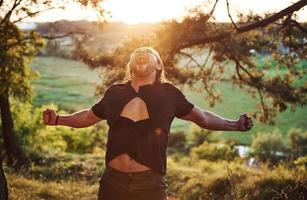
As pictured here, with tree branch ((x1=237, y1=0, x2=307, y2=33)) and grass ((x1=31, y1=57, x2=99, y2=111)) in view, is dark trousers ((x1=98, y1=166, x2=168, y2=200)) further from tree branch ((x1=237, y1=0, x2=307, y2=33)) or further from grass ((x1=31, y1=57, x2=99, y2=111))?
grass ((x1=31, y1=57, x2=99, y2=111))

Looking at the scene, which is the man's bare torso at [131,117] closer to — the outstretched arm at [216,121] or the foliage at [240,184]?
the outstretched arm at [216,121]

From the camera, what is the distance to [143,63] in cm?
398

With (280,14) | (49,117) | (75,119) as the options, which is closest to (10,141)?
(280,14)

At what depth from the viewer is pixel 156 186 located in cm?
383

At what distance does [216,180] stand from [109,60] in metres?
3.43

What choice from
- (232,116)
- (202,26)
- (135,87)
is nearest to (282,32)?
(202,26)

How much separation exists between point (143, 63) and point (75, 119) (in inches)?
30.8

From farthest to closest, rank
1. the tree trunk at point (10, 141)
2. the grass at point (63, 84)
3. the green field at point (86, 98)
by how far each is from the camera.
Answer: the grass at point (63, 84)
the green field at point (86, 98)
the tree trunk at point (10, 141)

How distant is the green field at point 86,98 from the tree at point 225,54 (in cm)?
4026

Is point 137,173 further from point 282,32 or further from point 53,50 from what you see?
point 53,50

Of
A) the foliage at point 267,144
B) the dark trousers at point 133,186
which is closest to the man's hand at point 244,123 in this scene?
the dark trousers at point 133,186

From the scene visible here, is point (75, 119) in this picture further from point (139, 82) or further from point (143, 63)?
point (143, 63)

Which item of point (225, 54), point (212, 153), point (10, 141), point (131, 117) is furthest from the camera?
point (212, 153)

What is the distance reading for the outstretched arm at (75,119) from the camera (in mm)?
4262
